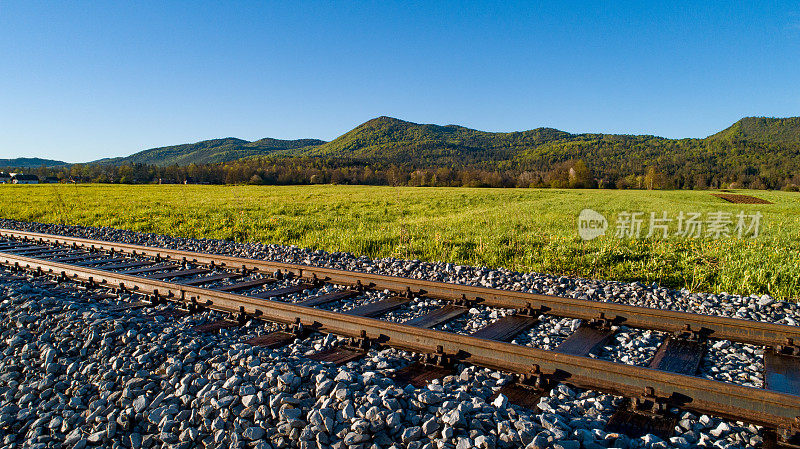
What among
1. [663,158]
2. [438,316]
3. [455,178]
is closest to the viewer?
[438,316]

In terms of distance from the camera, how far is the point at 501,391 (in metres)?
3.76

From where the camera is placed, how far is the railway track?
3.34m

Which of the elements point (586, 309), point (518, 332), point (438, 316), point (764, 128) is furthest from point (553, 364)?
point (764, 128)

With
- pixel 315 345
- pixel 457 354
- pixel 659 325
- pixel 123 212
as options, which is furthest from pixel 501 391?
pixel 123 212

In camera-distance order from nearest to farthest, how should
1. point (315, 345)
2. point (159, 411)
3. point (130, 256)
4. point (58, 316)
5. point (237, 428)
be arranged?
point (237, 428), point (159, 411), point (315, 345), point (58, 316), point (130, 256)

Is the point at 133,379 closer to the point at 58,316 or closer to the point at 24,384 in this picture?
the point at 24,384

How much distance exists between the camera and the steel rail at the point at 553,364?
321 cm

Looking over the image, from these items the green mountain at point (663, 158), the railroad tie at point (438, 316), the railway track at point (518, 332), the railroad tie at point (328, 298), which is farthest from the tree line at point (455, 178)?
the railroad tie at point (438, 316)

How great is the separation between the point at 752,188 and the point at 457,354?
78.9 m

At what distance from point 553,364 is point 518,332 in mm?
1247

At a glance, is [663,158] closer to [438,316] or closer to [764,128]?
[764,128]

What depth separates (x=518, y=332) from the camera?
5.15 meters

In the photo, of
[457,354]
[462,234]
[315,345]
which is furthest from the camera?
[462,234]

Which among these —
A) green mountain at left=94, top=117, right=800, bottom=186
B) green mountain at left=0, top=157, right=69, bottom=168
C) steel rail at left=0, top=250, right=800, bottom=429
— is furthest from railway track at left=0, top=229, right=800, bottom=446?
green mountain at left=0, top=157, right=69, bottom=168
